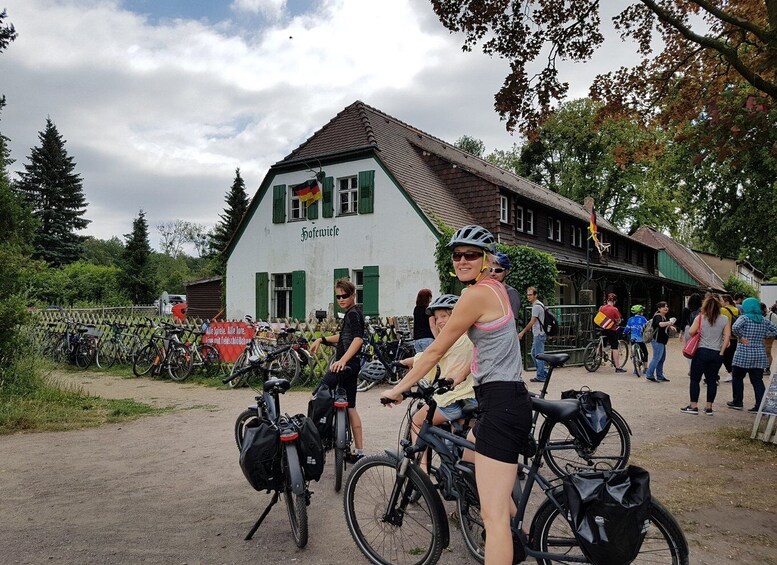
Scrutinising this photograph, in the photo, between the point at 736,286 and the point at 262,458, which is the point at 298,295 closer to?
the point at 262,458

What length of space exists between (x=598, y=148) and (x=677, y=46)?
37.1 meters

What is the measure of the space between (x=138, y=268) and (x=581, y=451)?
149 ft

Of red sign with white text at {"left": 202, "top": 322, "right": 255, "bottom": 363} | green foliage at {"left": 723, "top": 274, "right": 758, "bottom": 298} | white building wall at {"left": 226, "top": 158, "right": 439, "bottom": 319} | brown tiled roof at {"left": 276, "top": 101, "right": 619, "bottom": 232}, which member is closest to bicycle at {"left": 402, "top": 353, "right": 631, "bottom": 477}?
red sign with white text at {"left": 202, "top": 322, "right": 255, "bottom": 363}

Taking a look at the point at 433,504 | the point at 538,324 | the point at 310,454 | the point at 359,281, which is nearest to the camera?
the point at 433,504

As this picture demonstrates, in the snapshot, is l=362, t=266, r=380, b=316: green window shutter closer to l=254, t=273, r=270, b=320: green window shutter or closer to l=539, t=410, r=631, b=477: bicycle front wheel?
l=254, t=273, r=270, b=320: green window shutter

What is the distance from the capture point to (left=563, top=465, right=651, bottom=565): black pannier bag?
248 cm

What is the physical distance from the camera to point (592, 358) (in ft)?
46.1

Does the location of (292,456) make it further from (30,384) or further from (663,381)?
(663,381)

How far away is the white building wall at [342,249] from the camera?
18.3 meters

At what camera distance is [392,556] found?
3484mm

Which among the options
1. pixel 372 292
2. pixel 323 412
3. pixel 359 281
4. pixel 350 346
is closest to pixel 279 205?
pixel 359 281

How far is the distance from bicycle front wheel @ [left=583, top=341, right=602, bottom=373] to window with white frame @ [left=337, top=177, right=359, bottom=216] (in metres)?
9.45

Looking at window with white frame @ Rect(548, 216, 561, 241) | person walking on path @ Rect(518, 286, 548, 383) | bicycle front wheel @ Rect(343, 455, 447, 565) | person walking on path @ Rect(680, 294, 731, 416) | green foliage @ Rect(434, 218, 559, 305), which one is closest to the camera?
bicycle front wheel @ Rect(343, 455, 447, 565)

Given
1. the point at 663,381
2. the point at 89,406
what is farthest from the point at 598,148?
the point at 89,406
